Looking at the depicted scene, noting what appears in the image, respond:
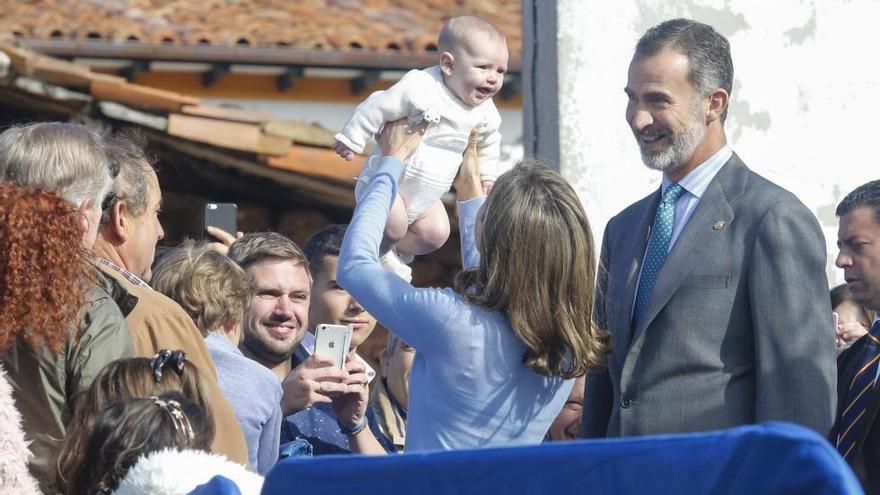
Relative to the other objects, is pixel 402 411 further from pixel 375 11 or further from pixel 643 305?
pixel 375 11

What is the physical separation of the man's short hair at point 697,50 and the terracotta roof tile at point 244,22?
1024 centimetres

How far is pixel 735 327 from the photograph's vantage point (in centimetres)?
361

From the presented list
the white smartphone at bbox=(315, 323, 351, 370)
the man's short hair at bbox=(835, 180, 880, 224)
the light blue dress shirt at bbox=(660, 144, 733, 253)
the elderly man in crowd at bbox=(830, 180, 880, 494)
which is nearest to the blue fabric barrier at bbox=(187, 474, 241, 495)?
the light blue dress shirt at bbox=(660, 144, 733, 253)

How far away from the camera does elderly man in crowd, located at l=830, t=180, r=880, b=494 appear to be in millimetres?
4121

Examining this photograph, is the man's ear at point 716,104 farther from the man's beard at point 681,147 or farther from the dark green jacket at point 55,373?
the dark green jacket at point 55,373

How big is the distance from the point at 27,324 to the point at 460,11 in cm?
1326

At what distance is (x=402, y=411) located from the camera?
5.01 meters

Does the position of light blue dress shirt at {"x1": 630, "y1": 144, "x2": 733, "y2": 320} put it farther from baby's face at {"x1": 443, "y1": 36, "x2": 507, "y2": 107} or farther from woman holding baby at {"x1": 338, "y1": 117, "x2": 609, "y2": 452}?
baby's face at {"x1": 443, "y1": 36, "x2": 507, "y2": 107}

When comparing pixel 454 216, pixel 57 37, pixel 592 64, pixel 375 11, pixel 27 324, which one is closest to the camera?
pixel 27 324

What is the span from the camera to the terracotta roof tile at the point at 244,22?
13773mm

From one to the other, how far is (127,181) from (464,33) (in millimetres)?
1332

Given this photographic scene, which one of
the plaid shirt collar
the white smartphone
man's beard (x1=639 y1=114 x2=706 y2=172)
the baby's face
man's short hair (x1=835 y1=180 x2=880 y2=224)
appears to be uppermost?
the baby's face

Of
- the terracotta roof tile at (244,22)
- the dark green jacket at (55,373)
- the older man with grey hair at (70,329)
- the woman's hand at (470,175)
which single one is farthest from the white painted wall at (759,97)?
the terracotta roof tile at (244,22)

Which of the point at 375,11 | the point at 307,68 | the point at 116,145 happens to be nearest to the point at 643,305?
the point at 116,145
